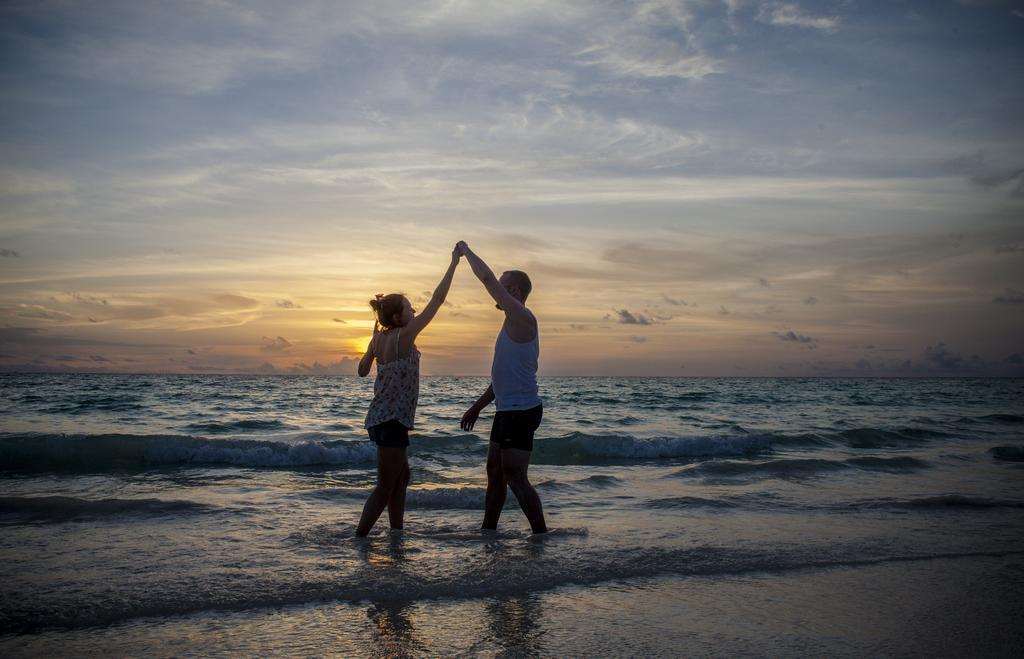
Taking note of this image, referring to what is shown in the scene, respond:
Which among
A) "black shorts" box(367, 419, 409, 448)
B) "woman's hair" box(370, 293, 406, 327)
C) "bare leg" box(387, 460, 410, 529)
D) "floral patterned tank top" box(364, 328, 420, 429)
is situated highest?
"woman's hair" box(370, 293, 406, 327)

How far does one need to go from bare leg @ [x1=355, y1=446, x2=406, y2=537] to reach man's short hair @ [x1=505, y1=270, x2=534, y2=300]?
170 centimetres

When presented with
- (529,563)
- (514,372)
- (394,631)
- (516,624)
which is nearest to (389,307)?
(514,372)

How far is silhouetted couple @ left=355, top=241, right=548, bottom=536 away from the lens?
5438 mm

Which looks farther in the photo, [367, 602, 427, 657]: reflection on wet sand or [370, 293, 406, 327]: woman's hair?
[370, 293, 406, 327]: woman's hair

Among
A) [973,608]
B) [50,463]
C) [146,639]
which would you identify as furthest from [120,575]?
[50,463]

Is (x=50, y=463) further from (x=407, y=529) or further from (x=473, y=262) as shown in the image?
(x=473, y=262)

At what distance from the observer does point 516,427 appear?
17.9ft

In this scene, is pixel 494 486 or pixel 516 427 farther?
pixel 494 486

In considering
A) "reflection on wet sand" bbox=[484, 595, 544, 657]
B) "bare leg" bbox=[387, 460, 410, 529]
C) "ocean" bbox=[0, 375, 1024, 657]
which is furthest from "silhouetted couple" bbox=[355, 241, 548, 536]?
"reflection on wet sand" bbox=[484, 595, 544, 657]

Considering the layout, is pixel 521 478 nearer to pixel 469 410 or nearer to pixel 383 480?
pixel 469 410

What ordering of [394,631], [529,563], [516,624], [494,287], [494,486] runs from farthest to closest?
[494,486] < [494,287] < [529,563] < [516,624] < [394,631]

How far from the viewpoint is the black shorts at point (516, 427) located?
215 inches

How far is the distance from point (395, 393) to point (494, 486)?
4.12ft

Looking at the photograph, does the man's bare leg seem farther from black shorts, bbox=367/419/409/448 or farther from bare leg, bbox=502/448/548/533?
black shorts, bbox=367/419/409/448
